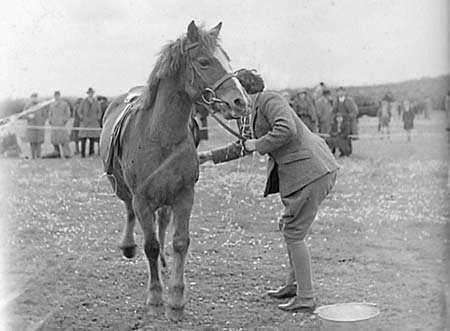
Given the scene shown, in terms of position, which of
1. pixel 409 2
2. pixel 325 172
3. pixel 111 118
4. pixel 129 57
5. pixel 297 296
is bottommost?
pixel 297 296

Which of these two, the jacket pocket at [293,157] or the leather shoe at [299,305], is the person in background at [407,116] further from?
the leather shoe at [299,305]

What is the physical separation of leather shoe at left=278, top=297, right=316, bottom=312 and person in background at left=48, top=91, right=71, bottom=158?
30.0 inches

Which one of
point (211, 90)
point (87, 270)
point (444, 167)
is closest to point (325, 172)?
point (444, 167)

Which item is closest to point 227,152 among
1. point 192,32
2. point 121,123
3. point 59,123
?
point 121,123

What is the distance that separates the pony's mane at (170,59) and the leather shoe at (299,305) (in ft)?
2.09

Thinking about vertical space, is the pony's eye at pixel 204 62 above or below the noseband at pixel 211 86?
above

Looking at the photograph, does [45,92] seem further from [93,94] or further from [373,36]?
[373,36]

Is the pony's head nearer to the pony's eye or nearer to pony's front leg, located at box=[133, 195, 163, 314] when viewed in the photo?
the pony's eye

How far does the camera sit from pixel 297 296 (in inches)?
82.2

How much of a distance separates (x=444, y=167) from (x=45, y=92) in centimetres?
104

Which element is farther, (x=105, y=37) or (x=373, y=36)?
(x=373, y=36)

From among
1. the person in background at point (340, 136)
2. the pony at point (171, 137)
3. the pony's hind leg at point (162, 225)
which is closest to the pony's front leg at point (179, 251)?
the pony at point (171, 137)

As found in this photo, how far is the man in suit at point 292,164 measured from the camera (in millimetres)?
1948

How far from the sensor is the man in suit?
1.95 metres
